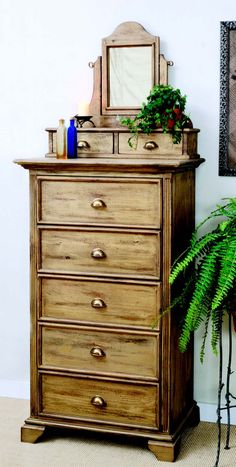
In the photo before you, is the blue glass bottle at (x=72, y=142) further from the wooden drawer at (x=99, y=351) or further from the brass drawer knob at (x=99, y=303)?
the wooden drawer at (x=99, y=351)

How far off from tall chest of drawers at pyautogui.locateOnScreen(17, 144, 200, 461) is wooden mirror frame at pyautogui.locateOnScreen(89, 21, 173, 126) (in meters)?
0.34

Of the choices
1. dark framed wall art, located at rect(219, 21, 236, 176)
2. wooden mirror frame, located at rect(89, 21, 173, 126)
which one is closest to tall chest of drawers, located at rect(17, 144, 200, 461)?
dark framed wall art, located at rect(219, 21, 236, 176)

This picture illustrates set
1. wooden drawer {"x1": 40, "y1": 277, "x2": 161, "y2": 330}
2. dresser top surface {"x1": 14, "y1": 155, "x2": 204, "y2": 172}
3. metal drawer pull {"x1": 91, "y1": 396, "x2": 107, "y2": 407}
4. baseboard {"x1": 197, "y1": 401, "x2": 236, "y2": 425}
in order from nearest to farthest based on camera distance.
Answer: dresser top surface {"x1": 14, "y1": 155, "x2": 204, "y2": 172}, wooden drawer {"x1": 40, "y1": 277, "x2": 161, "y2": 330}, metal drawer pull {"x1": 91, "y1": 396, "x2": 107, "y2": 407}, baseboard {"x1": 197, "y1": 401, "x2": 236, "y2": 425}

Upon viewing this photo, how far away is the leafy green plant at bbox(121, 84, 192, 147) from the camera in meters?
3.51

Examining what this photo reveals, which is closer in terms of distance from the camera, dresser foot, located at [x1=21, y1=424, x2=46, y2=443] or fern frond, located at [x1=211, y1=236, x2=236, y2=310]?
fern frond, located at [x1=211, y1=236, x2=236, y2=310]

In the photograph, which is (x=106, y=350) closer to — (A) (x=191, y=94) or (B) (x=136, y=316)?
(B) (x=136, y=316)

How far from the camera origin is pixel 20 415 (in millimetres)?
3988

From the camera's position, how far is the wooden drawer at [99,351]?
347 centimetres

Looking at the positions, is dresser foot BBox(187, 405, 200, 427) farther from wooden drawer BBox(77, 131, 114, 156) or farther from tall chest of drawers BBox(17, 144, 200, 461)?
wooden drawer BBox(77, 131, 114, 156)

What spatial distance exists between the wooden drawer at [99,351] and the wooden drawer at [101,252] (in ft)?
0.88

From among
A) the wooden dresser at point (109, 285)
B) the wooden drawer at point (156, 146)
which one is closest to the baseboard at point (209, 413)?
the wooden dresser at point (109, 285)

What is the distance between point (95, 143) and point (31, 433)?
134cm

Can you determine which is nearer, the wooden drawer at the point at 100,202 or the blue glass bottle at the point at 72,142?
the wooden drawer at the point at 100,202

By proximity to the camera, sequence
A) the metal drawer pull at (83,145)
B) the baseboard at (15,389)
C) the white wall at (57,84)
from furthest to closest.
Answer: the baseboard at (15,389), the white wall at (57,84), the metal drawer pull at (83,145)
